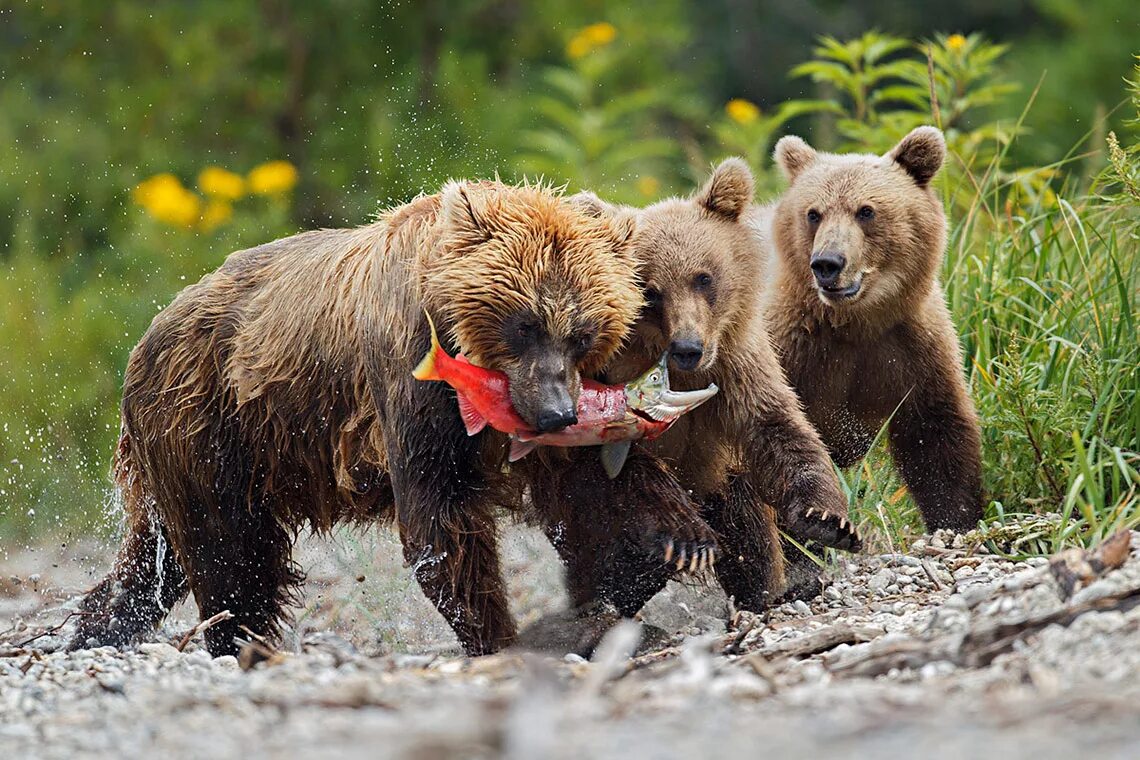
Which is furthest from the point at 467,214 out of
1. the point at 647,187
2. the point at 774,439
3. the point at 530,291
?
the point at 647,187

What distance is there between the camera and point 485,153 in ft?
37.1

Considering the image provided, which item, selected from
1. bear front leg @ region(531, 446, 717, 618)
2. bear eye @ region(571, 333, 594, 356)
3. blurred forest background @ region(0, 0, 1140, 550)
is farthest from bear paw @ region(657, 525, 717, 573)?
blurred forest background @ region(0, 0, 1140, 550)

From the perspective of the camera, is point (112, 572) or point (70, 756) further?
point (112, 572)

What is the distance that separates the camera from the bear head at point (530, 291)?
179 inches

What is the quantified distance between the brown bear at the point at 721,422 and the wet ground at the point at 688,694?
1.27ft

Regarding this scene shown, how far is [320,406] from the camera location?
527 centimetres

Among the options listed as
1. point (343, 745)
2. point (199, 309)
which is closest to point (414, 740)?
point (343, 745)

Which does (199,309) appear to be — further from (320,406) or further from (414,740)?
(414,740)

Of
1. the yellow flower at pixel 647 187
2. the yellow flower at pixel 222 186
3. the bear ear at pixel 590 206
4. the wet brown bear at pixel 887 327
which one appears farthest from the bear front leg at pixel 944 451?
the yellow flower at pixel 222 186

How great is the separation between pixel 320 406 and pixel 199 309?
28.9 inches

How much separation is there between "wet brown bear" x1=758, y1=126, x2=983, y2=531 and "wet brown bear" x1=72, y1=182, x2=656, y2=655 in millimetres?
1306

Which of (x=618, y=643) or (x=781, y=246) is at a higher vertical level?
(x=781, y=246)

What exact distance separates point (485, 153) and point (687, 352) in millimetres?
6558

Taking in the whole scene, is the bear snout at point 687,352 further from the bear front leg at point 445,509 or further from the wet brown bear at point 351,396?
the bear front leg at point 445,509
